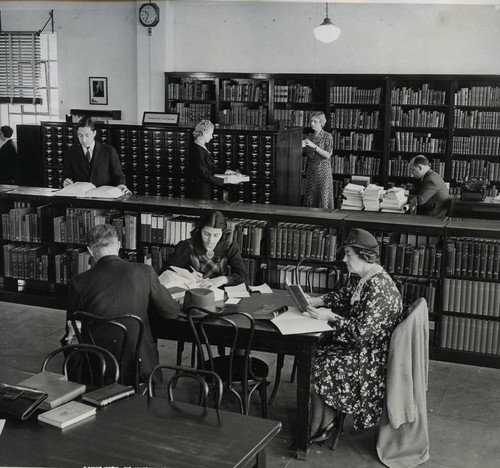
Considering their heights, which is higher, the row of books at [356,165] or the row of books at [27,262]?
the row of books at [356,165]

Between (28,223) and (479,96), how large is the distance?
19.9 feet

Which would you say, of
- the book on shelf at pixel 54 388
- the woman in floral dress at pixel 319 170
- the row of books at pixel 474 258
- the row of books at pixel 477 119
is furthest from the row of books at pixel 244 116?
the book on shelf at pixel 54 388

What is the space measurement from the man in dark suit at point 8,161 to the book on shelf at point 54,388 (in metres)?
9.09

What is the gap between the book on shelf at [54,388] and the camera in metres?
2.89

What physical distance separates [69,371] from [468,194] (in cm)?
566

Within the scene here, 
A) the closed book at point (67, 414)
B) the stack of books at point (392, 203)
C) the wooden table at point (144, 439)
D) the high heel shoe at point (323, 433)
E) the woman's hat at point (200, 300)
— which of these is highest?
the stack of books at point (392, 203)

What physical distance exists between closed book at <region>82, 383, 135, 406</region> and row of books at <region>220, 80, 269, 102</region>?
8.35 meters

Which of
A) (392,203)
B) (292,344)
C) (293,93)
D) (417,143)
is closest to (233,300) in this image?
(292,344)

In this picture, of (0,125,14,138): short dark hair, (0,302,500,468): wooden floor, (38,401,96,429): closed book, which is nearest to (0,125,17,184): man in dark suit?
(0,125,14,138): short dark hair

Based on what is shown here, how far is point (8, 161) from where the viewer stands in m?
11.6

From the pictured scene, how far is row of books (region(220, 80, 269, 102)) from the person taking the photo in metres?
10.9

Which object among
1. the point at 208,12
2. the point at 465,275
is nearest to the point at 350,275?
the point at 465,275

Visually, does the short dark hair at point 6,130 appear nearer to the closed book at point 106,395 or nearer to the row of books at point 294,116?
the row of books at point 294,116

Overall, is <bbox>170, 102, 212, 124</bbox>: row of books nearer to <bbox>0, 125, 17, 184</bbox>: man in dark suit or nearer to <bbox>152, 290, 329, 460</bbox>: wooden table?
<bbox>0, 125, 17, 184</bbox>: man in dark suit
